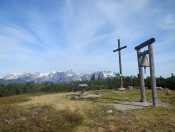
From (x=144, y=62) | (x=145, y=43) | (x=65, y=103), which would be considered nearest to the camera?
(x=145, y=43)

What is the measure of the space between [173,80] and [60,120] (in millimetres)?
25006

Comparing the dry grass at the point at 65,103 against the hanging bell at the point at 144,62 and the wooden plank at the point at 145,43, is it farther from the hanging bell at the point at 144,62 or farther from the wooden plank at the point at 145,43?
the wooden plank at the point at 145,43

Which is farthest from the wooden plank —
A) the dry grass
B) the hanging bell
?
the dry grass

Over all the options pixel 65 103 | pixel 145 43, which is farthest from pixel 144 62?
pixel 65 103

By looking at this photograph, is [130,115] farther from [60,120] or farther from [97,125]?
[60,120]

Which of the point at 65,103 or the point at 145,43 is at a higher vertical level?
the point at 145,43

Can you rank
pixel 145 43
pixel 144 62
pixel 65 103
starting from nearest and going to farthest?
pixel 145 43, pixel 144 62, pixel 65 103

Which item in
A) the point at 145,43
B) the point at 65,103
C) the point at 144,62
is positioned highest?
the point at 145,43

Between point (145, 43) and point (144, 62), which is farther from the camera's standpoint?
point (144, 62)

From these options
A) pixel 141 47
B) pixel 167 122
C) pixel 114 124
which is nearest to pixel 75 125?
pixel 114 124

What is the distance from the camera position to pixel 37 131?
9.22 metres

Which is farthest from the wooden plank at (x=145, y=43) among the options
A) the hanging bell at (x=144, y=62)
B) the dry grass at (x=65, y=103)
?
the dry grass at (x=65, y=103)

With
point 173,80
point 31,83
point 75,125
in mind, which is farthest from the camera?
point 31,83

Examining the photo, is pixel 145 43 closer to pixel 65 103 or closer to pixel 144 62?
pixel 144 62
